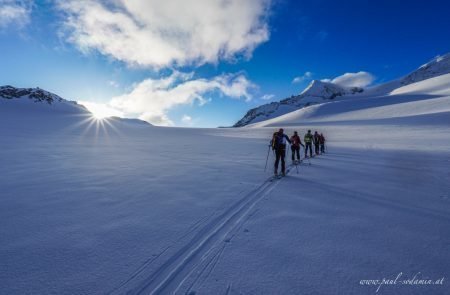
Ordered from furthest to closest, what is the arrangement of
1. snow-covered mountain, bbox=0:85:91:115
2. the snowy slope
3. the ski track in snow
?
1. snow-covered mountain, bbox=0:85:91:115
2. the snowy slope
3. the ski track in snow

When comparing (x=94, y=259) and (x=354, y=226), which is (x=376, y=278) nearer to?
(x=354, y=226)

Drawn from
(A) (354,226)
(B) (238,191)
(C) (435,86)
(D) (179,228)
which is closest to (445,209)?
(A) (354,226)

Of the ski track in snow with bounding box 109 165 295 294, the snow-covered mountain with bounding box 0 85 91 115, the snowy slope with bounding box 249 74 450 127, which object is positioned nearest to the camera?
the ski track in snow with bounding box 109 165 295 294

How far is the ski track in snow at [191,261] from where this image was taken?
122 inches

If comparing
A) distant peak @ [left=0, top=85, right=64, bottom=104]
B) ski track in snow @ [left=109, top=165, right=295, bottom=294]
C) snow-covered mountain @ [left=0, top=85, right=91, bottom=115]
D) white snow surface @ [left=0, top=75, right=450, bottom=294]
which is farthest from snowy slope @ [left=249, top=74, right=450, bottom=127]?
distant peak @ [left=0, top=85, right=64, bottom=104]

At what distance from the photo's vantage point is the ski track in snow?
3.10m

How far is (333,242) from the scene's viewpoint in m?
4.15

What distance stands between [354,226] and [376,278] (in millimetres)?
1731

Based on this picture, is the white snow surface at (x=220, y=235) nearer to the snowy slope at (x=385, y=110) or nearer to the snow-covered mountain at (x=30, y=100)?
the snowy slope at (x=385, y=110)

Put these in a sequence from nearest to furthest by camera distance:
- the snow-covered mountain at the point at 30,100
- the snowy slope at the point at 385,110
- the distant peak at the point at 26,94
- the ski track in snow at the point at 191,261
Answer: the ski track in snow at the point at 191,261, the snowy slope at the point at 385,110, the snow-covered mountain at the point at 30,100, the distant peak at the point at 26,94

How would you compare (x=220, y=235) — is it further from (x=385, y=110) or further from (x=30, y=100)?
(x=30, y=100)

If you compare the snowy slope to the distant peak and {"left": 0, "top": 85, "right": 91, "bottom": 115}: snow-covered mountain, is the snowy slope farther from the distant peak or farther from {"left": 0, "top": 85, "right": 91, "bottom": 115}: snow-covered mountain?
the distant peak

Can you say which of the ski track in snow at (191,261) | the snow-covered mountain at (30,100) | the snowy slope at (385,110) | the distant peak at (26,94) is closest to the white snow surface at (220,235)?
the ski track in snow at (191,261)

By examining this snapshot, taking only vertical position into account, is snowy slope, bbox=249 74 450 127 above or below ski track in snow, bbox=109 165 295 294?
above
